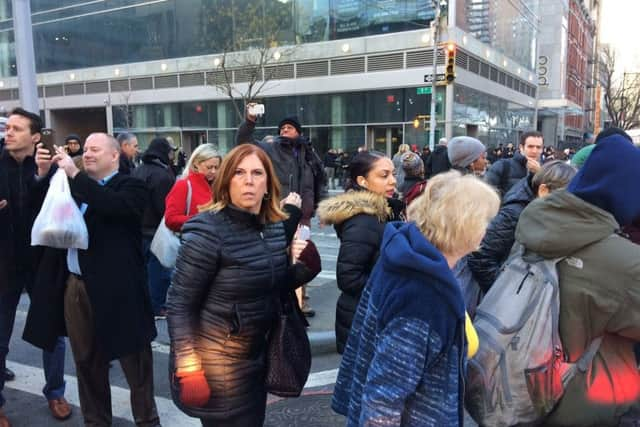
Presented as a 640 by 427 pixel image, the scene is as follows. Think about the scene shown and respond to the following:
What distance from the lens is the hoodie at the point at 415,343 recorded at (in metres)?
1.63

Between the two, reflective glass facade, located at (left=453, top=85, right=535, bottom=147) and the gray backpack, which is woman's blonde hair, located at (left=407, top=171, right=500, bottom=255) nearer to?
the gray backpack

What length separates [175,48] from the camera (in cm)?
3097

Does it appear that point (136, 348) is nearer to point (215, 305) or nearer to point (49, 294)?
point (49, 294)

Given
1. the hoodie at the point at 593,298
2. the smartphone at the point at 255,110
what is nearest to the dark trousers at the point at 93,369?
the hoodie at the point at 593,298

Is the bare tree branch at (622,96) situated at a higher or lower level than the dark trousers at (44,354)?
higher

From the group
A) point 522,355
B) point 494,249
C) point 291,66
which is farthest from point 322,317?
point 291,66

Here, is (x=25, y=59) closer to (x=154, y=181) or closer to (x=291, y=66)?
(x=154, y=181)

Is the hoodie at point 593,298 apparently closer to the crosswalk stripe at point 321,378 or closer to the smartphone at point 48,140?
the crosswalk stripe at point 321,378

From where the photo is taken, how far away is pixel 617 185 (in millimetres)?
2062

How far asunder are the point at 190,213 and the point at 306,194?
4.42 feet

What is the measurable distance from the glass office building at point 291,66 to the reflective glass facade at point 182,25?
0.22 ft

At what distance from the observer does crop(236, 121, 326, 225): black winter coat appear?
5.49 metres

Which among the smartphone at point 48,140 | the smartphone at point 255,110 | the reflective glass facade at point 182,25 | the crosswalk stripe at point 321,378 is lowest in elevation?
the crosswalk stripe at point 321,378

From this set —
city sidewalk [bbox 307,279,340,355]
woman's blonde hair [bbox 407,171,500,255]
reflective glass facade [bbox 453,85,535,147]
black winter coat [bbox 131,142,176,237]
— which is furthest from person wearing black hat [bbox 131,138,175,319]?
reflective glass facade [bbox 453,85,535,147]
